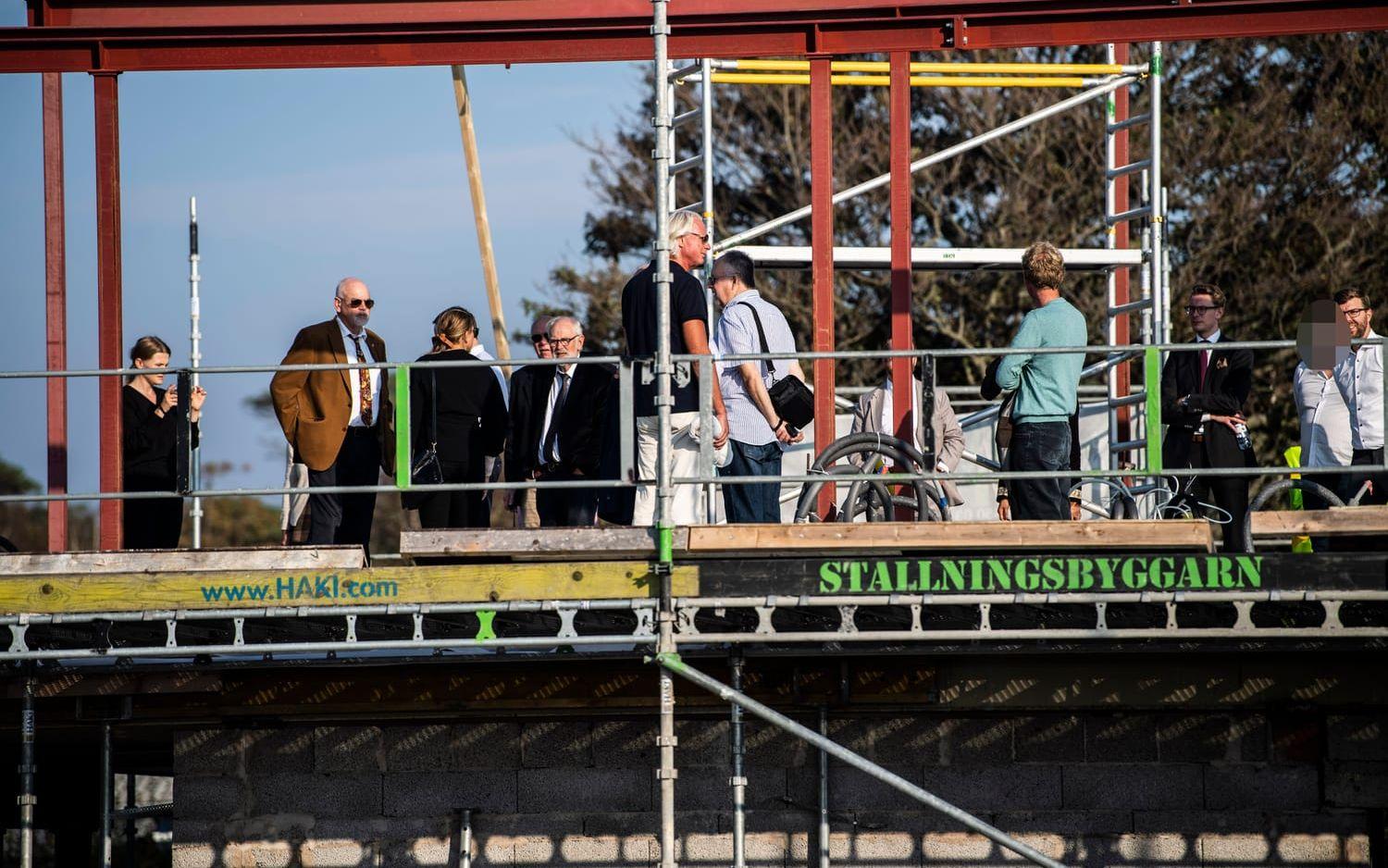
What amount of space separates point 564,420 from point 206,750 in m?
2.72

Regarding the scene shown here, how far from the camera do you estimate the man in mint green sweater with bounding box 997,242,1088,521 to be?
353 inches

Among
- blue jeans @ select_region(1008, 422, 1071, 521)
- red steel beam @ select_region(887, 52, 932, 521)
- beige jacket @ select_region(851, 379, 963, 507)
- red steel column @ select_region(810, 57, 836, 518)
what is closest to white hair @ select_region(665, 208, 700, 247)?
red steel column @ select_region(810, 57, 836, 518)

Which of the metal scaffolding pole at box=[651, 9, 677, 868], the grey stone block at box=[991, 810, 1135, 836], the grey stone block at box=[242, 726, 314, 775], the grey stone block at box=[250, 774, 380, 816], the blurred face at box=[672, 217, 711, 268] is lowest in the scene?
the grey stone block at box=[991, 810, 1135, 836]

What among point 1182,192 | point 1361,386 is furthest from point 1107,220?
point 1182,192

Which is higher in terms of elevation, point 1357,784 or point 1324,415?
point 1324,415

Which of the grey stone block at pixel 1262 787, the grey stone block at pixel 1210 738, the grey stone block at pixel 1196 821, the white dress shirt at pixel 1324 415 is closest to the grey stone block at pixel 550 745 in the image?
the grey stone block at pixel 1196 821

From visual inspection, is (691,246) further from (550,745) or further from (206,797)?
(206,797)

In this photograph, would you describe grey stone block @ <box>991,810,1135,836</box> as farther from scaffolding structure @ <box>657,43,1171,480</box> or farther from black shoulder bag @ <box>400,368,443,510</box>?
black shoulder bag @ <box>400,368,443,510</box>

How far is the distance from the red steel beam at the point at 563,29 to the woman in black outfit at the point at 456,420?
2049 millimetres

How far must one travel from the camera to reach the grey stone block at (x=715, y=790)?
980cm

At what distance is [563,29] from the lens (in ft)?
35.9

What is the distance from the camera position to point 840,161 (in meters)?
29.8

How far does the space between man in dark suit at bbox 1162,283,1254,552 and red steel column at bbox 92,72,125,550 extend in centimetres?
606

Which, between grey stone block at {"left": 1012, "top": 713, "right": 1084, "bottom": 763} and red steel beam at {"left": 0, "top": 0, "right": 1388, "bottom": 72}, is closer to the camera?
grey stone block at {"left": 1012, "top": 713, "right": 1084, "bottom": 763}
